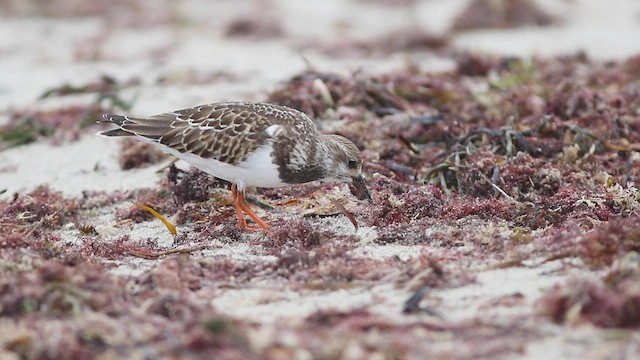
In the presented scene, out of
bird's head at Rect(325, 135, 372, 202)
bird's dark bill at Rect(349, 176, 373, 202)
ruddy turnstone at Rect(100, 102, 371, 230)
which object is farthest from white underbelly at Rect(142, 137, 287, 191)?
bird's dark bill at Rect(349, 176, 373, 202)

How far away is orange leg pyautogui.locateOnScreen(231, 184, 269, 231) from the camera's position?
4.54m

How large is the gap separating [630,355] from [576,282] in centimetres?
38

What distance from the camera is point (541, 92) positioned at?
694 centimetres

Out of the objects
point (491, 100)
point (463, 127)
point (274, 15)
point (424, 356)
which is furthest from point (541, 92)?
point (274, 15)

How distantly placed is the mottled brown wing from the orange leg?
23cm

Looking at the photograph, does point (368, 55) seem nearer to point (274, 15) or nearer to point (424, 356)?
point (274, 15)

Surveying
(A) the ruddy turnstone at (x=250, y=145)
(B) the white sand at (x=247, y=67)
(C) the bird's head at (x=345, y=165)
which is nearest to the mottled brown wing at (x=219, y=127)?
(A) the ruddy turnstone at (x=250, y=145)

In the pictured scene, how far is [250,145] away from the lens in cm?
450

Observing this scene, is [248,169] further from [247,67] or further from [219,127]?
[247,67]

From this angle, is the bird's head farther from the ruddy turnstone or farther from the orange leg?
the orange leg

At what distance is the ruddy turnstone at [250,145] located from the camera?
4500mm

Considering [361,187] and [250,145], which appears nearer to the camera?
[250,145]

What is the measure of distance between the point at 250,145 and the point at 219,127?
22 cm

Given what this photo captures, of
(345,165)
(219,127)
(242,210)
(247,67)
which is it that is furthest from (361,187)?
(247,67)
